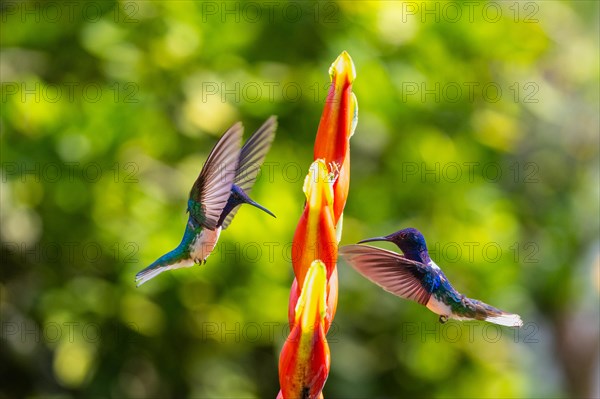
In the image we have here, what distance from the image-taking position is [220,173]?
112 centimetres

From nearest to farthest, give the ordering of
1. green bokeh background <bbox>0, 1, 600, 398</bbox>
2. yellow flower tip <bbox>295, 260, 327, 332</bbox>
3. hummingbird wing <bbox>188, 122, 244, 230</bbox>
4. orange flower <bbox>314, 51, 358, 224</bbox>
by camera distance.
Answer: yellow flower tip <bbox>295, 260, 327, 332</bbox> → orange flower <bbox>314, 51, 358, 224</bbox> → hummingbird wing <bbox>188, 122, 244, 230</bbox> → green bokeh background <bbox>0, 1, 600, 398</bbox>

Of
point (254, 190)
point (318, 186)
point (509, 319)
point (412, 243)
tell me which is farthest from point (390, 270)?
point (254, 190)

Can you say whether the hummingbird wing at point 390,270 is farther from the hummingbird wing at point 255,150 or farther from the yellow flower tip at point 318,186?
the hummingbird wing at point 255,150

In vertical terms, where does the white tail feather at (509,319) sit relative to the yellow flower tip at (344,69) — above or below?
below

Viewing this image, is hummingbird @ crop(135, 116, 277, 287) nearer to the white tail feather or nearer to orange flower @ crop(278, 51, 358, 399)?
orange flower @ crop(278, 51, 358, 399)

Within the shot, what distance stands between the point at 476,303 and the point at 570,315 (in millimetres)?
4647

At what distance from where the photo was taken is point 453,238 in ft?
11.2

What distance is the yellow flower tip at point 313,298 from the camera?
34.0 inches

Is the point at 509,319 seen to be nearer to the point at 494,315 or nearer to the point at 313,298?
the point at 494,315

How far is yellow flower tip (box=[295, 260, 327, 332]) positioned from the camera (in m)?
0.86

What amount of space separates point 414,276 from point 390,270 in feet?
0.27

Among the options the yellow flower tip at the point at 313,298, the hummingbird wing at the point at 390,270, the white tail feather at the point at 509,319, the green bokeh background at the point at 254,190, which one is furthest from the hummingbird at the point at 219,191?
the green bokeh background at the point at 254,190

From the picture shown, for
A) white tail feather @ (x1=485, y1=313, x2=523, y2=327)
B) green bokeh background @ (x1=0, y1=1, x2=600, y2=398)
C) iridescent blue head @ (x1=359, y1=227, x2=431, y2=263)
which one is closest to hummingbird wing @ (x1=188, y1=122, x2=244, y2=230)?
iridescent blue head @ (x1=359, y1=227, x2=431, y2=263)

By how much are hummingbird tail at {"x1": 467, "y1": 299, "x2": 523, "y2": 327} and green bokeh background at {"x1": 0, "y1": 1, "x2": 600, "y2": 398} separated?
1.73 m
